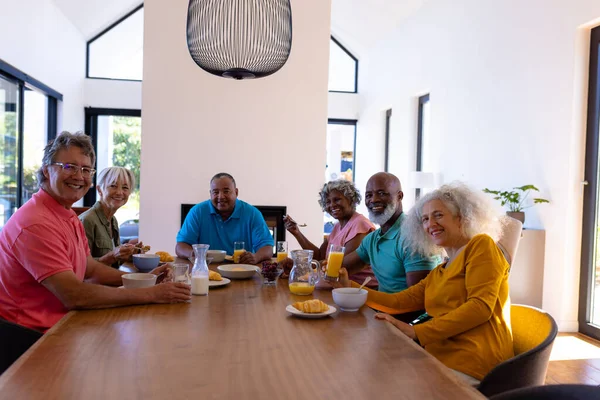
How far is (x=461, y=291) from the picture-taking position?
6.14 ft

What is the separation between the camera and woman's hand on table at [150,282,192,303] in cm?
187

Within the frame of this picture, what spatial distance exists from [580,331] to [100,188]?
12.2ft

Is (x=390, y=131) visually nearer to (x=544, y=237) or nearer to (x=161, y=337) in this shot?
(x=544, y=237)

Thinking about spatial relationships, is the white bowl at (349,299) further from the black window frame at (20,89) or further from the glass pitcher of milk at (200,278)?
the black window frame at (20,89)

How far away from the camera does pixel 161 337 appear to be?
57.9 inches

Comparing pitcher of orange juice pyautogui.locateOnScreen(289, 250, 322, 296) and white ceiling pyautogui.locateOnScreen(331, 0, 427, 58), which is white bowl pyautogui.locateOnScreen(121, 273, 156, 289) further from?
white ceiling pyautogui.locateOnScreen(331, 0, 427, 58)

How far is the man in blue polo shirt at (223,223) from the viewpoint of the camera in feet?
11.4

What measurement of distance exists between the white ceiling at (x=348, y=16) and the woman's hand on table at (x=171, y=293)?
18.9 feet

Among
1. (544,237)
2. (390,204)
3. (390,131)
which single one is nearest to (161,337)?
(390,204)

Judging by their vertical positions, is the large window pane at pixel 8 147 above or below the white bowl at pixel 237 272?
above

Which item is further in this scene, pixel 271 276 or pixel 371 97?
pixel 371 97

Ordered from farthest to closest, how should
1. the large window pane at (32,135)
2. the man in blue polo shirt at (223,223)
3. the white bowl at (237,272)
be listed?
the large window pane at (32,135) < the man in blue polo shirt at (223,223) < the white bowl at (237,272)

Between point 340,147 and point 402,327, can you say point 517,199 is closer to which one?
point 402,327

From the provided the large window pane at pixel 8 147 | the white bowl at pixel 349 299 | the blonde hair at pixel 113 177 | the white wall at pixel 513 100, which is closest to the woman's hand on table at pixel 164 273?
the white bowl at pixel 349 299
